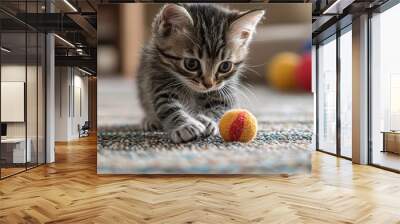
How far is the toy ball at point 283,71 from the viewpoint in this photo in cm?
586

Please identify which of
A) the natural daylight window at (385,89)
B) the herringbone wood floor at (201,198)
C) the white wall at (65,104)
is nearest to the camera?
the herringbone wood floor at (201,198)

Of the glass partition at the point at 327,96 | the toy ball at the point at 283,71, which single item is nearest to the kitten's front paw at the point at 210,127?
the toy ball at the point at 283,71

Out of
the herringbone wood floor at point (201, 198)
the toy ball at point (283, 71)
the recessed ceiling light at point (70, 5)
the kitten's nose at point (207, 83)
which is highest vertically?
the recessed ceiling light at point (70, 5)

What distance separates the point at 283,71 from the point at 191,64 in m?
1.39

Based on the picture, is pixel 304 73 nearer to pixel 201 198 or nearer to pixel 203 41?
pixel 203 41

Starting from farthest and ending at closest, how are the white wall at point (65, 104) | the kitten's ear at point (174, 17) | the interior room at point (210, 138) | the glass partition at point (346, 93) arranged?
the white wall at point (65, 104), the glass partition at point (346, 93), the kitten's ear at point (174, 17), the interior room at point (210, 138)

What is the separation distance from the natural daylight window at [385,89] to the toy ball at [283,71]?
1930mm

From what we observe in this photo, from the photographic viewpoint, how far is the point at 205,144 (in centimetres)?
580

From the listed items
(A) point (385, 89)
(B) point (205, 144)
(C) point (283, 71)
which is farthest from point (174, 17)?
(A) point (385, 89)

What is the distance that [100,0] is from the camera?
725 centimetres

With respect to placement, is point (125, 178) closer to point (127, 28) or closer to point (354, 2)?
point (127, 28)

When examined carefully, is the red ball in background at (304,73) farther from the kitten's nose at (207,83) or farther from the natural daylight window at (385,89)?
the natural daylight window at (385,89)

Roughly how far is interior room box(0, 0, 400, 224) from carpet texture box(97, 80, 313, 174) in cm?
2

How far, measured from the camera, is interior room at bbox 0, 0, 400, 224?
12.9ft
